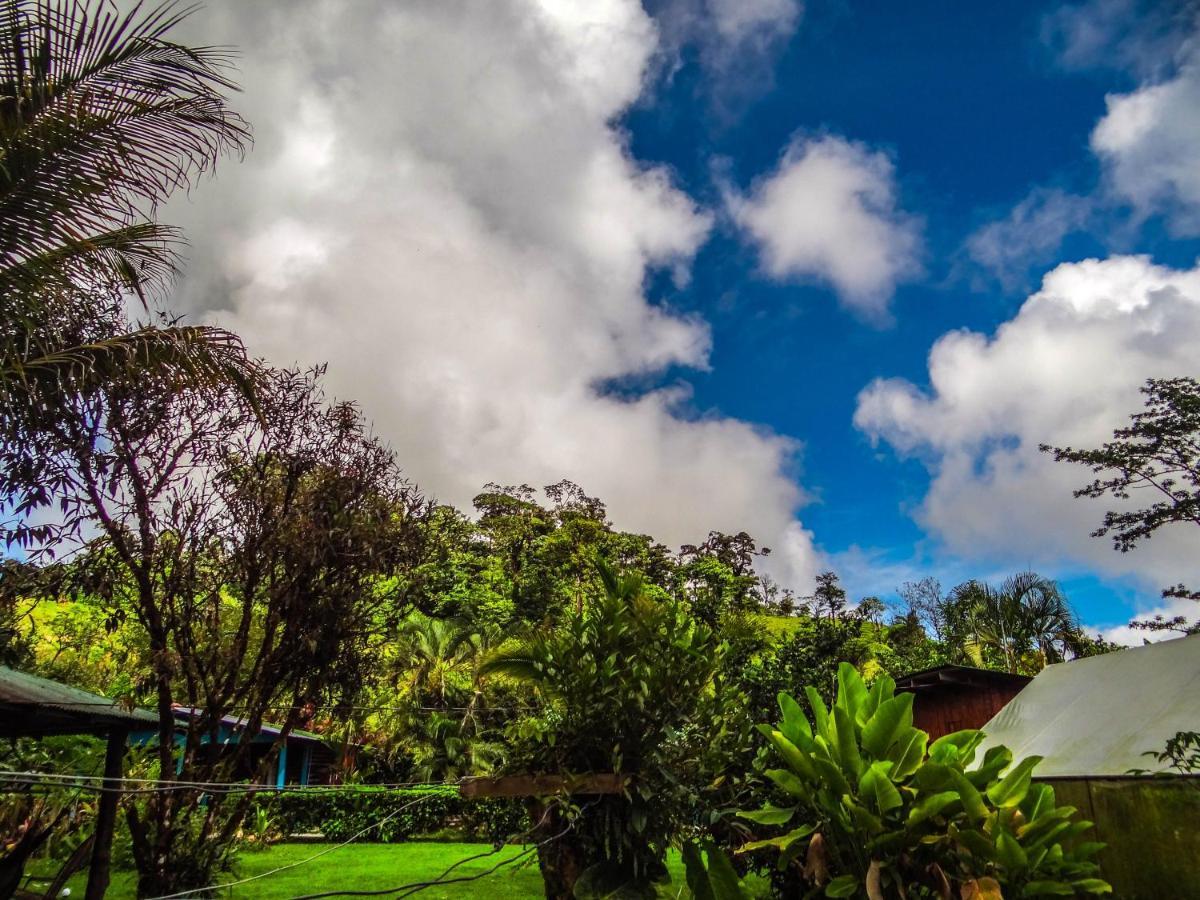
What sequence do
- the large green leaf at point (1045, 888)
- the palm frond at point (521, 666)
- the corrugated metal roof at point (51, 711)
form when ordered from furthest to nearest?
the corrugated metal roof at point (51, 711) < the palm frond at point (521, 666) < the large green leaf at point (1045, 888)

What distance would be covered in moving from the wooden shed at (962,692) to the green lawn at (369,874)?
6162mm

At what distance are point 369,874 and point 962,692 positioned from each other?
40.0 ft

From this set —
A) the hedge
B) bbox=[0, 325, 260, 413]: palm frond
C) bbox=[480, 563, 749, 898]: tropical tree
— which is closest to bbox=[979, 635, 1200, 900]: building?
bbox=[480, 563, 749, 898]: tropical tree

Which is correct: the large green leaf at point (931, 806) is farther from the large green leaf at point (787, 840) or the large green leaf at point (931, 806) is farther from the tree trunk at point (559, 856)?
the tree trunk at point (559, 856)

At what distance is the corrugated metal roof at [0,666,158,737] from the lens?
6074 millimetres

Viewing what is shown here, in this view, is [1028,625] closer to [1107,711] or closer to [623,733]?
[1107,711]

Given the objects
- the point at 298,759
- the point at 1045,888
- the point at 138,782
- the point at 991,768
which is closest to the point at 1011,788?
the point at 991,768

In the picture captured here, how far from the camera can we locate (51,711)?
21.8ft

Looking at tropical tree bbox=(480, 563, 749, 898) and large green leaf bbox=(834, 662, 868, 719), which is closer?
tropical tree bbox=(480, 563, 749, 898)

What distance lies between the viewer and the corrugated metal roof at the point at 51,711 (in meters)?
6.07

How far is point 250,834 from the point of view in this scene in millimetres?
16297

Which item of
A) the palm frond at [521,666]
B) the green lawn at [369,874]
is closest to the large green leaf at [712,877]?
the palm frond at [521,666]

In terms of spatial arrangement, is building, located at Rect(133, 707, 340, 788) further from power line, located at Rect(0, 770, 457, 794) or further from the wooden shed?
power line, located at Rect(0, 770, 457, 794)

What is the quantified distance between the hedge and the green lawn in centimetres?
186
